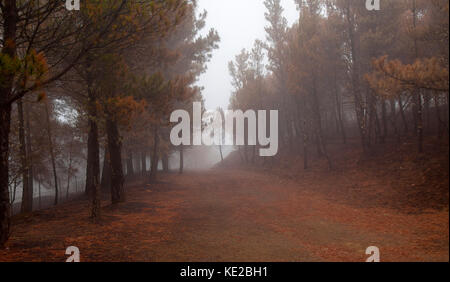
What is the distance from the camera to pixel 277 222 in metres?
8.48

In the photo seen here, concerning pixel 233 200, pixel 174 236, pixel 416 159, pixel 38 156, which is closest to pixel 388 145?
pixel 416 159

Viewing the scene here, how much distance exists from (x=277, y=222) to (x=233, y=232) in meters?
1.86

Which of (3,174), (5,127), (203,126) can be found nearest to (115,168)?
(3,174)

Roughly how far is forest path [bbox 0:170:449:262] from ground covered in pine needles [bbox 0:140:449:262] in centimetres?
2

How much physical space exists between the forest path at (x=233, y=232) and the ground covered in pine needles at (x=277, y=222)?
25 millimetres

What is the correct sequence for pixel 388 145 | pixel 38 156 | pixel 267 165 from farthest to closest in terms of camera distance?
pixel 267 165 → pixel 388 145 → pixel 38 156

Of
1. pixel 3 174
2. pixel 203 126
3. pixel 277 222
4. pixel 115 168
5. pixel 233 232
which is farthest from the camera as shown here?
pixel 203 126

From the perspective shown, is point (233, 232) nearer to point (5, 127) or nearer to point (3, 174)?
point (3, 174)

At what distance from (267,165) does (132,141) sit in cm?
1401

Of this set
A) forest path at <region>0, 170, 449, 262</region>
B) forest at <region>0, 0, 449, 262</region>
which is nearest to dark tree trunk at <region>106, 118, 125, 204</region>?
forest at <region>0, 0, 449, 262</region>

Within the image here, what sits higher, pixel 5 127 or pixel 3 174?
pixel 5 127

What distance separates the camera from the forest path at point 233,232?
5.54 metres
